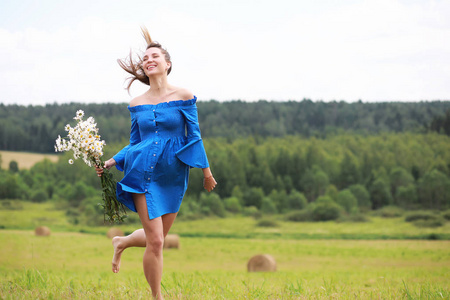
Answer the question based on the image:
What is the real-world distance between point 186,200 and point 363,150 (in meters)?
34.2

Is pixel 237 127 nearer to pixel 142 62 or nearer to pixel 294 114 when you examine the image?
pixel 294 114

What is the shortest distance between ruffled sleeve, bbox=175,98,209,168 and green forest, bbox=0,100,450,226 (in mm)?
75209

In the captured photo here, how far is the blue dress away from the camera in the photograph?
5375 mm

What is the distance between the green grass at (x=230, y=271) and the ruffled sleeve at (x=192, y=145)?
1.54m

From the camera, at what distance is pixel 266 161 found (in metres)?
100

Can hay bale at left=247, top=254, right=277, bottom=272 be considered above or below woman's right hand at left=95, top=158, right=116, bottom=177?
below

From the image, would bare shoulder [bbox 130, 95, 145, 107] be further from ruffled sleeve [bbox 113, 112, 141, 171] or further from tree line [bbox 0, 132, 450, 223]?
tree line [bbox 0, 132, 450, 223]

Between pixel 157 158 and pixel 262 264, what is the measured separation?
23762mm

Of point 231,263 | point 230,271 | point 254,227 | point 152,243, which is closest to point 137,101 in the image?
point 152,243

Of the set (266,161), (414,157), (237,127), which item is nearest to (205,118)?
(237,127)

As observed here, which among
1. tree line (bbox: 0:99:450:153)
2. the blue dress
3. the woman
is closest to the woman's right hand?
the woman

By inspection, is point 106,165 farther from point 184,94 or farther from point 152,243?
point 184,94

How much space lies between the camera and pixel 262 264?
2820 cm

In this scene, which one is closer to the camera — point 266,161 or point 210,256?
point 210,256
